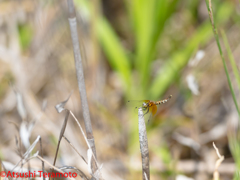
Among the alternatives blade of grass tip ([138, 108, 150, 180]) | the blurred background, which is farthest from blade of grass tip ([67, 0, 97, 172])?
the blurred background

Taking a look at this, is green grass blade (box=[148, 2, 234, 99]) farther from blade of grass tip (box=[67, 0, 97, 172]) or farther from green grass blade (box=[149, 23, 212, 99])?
blade of grass tip (box=[67, 0, 97, 172])

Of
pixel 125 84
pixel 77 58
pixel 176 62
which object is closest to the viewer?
pixel 77 58

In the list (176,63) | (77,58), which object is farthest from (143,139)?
(176,63)

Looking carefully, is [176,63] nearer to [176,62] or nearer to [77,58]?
[176,62]

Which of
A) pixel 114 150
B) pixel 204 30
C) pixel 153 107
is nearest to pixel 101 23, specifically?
pixel 204 30

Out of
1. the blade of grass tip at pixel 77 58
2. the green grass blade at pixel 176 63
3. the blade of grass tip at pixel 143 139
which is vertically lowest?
the blade of grass tip at pixel 143 139

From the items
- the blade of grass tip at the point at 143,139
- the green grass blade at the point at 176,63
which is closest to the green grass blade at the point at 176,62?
the green grass blade at the point at 176,63

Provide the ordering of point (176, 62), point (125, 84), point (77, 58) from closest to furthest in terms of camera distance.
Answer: point (77, 58), point (176, 62), point (125, 84)

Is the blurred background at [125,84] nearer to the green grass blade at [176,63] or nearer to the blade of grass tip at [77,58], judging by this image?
the green grass blade at [176,63]

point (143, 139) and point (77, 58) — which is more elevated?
point (77, 58)

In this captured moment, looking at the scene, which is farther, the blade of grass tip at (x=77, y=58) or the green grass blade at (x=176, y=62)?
the green grass blade at (x=176, y=62)
